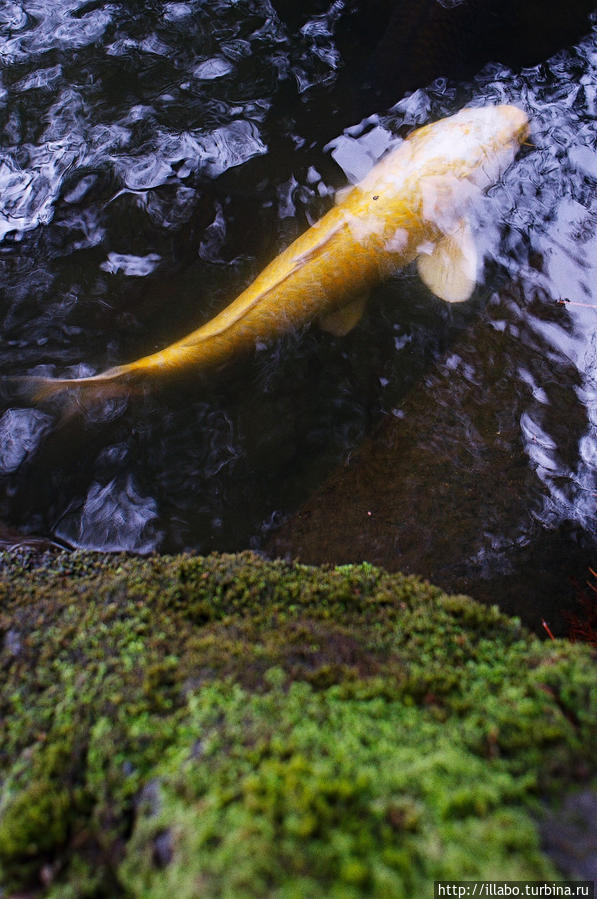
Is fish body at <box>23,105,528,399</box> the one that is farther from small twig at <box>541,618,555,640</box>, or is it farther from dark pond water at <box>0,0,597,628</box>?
small twig at <box>541,618,555,640</box>

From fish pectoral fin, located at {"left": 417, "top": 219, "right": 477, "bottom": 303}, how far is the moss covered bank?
285 cm

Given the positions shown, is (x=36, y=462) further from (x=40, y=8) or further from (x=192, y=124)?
(x=40, y=8)

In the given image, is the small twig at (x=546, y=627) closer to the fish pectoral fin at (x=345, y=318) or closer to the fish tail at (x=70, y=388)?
the fish pectoral fin at (x=345, y=318)

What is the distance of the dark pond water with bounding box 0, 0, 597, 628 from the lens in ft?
10.7

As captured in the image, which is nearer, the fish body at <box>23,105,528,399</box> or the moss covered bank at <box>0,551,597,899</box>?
the moss covered bank at <box>0,551,597,899</box>

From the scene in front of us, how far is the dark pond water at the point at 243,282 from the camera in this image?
3250 millimetres

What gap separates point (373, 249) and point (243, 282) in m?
1.01

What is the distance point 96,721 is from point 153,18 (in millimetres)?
6730

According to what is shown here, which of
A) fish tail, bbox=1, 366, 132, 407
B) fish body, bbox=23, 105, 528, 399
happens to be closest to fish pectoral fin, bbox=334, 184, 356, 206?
fish body, bbox=23, 105, 528, 399

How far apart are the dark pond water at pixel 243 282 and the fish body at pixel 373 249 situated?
0.14 meters

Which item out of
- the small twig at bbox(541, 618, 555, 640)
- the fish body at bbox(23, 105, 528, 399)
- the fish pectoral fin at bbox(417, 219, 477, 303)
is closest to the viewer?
Result: the small twig at bbox(541, 618, 555, 640)

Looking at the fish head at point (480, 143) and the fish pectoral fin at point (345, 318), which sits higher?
the fish head at point (480, 143)

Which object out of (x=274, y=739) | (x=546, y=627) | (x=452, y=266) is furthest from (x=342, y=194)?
(x=274, y=739)

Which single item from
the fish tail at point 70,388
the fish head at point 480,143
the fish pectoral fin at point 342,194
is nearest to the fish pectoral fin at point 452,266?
the fish head at point 480,143
